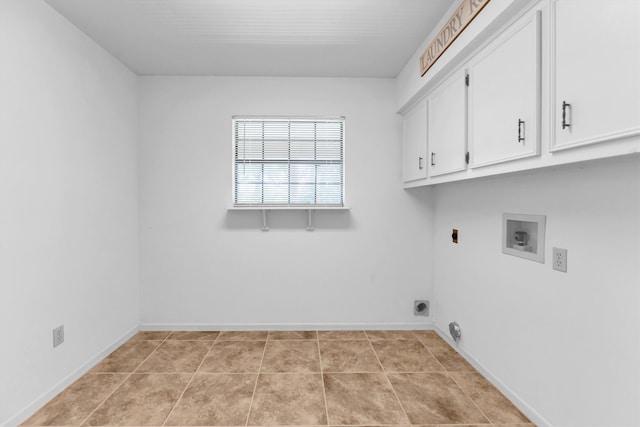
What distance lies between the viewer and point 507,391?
1979 mm

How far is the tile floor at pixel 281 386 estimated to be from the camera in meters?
1.81

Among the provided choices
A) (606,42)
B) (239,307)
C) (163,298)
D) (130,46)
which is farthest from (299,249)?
(606,42)

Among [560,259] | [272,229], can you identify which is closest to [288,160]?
[272,229]

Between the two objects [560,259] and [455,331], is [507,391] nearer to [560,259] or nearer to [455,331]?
[455,331]

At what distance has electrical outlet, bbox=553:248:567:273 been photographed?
1570 millimetres

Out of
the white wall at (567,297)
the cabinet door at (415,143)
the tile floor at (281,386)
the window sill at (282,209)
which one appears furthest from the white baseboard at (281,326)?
the cabinet door at (415,143)

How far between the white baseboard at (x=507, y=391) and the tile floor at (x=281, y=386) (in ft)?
0.12

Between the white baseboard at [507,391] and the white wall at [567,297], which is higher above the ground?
the white wall at [567,297]

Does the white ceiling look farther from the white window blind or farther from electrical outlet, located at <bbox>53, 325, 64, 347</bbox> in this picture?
electrical outlet, located at <bbox>53, 325, 64, 347</bbox>

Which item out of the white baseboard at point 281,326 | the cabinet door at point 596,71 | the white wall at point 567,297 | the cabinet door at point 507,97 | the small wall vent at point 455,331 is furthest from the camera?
the white baseboard at point 281,326

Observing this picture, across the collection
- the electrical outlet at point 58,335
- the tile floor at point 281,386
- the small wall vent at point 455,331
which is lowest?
the tile floor at point 281,386

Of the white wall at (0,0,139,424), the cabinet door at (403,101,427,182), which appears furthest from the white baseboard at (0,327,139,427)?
the cabinet door at (403,101,427,182)

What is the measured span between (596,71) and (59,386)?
3.33 metres

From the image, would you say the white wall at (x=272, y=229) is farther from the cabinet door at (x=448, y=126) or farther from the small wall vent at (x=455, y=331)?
the cabinet door at (x=448, y=126)
